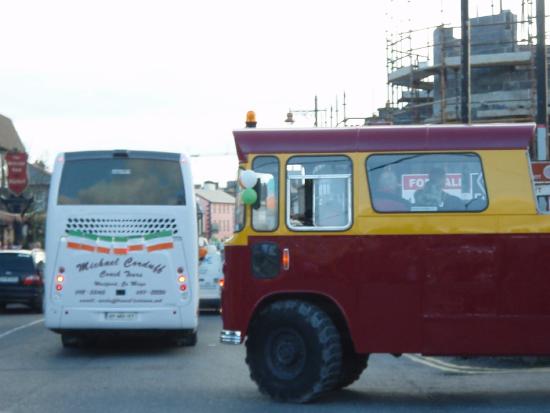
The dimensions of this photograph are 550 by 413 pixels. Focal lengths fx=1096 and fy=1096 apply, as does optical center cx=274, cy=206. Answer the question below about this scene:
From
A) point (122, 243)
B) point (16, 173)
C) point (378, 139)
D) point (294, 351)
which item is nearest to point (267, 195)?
point (378, 139)

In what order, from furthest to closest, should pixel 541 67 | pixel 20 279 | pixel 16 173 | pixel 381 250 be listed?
pixel 16 173, pixel 20 279, pixel 541 67, pixel 381 250

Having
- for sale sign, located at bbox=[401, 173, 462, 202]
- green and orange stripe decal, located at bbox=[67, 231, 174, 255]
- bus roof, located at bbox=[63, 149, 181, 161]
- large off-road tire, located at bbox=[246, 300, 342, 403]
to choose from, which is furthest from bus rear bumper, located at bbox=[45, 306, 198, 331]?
for sale sign, located at bbox=[401, 173, 462, 202]

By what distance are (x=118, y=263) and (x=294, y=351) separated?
5989mm

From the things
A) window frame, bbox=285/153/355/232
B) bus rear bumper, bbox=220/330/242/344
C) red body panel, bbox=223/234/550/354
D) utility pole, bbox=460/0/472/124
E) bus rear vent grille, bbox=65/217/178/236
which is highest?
utility pole, bbox=460/0/472/124

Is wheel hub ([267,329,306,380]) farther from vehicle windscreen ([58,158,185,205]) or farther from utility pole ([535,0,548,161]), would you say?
utility pole ([535,0,548,161])

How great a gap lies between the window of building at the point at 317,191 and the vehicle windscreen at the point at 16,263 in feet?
65.9


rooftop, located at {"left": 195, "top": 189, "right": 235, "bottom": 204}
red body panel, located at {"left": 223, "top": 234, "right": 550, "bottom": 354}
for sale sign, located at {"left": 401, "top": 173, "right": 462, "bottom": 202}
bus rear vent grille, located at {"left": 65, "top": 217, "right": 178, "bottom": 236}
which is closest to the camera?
red body panel, located at {"left": 223, "top": 234, "right": 550, "bottom": 354}

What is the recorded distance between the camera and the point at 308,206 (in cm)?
1216

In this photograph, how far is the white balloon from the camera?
11.9 metres

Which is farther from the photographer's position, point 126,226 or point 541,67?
point 541,67

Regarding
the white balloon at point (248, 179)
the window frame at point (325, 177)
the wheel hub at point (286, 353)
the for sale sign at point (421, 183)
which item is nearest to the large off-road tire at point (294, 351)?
the wheel hub at point (286, 353)

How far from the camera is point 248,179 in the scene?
11867 mm

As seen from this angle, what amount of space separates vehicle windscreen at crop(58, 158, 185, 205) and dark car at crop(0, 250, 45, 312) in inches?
534

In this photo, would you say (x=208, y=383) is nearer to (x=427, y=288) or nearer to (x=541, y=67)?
(x=427, y=288)
